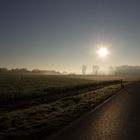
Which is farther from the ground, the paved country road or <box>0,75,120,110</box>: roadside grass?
the paved country road

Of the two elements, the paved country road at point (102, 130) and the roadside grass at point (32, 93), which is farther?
the roadside grass at point (32, 93)

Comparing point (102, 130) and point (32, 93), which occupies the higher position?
point (102, 130)

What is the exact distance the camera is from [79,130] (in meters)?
7.66

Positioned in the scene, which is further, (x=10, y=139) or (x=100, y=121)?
(x=100, y=121)

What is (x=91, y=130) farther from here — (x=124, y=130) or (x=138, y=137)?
(x=138, y=137)

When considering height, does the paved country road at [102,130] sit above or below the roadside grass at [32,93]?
above

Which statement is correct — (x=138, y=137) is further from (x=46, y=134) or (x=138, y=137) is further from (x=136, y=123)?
(x=46, y=134)

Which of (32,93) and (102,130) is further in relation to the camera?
(32,93)

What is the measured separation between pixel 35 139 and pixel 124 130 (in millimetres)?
3277

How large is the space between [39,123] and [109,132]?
3304mm

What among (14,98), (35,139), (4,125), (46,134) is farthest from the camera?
(14,98)

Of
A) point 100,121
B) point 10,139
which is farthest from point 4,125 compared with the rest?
point 100,121

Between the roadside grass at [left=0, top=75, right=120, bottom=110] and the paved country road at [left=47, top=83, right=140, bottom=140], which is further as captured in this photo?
the roadside grass at [left=0, top=75, right=120, bottom=110]

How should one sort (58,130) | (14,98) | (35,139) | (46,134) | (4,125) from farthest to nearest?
(14,98), (4,125), (58,130), (46,134), (35,139)
